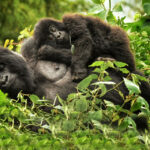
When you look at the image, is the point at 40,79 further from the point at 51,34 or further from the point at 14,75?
the point at 51,34

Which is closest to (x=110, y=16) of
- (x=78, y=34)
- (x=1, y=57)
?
(x=78, y=34)

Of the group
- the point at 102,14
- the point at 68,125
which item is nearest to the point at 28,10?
the point at 102,14

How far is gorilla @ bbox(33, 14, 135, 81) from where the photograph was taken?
293 centimetres

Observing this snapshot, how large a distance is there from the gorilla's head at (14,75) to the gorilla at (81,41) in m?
0.28

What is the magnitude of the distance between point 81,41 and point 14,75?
66cm

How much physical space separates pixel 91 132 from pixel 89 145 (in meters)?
0.22

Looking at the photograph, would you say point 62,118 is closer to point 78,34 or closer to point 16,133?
point 16,133

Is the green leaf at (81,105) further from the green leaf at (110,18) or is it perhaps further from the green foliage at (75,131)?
the green leaf at (110,18)

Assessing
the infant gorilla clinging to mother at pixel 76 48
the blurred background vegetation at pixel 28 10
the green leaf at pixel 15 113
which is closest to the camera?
the green leaf at pixel 15 113

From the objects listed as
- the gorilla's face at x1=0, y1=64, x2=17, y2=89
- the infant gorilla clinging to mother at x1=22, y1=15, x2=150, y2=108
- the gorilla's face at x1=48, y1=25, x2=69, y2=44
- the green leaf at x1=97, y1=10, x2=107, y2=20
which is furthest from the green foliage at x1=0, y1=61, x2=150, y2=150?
the green leaf at x1=97, y1=10, x2=107, y2=20

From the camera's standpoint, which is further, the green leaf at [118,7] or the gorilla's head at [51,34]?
the green leaf at [118,7]

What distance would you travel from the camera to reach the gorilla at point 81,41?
2932mm

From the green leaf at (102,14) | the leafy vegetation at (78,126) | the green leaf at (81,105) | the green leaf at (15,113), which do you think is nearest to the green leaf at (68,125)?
the leafy vegetation at (78,126)

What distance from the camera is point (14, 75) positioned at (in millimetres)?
2809
